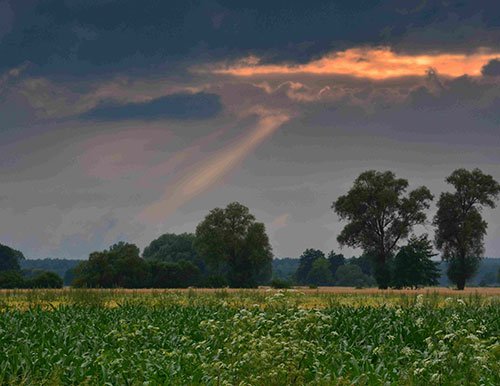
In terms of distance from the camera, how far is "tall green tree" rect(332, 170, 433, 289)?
201ft

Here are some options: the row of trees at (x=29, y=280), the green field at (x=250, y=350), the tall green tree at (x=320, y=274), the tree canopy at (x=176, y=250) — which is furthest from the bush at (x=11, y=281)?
the tall green tree at (x=320, y=274)

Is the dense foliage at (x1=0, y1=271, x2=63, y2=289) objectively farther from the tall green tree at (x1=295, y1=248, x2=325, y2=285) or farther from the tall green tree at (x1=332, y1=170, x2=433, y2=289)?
the tall green tree at (x1=295, y1=248, x2=325, y2=285)

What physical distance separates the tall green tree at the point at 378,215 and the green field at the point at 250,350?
45.3 meters

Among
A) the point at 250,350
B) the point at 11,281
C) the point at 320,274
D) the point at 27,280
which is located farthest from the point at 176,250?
the point at 250,350

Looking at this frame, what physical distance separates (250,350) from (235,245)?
6001cm

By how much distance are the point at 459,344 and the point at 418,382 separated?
1.45 meters

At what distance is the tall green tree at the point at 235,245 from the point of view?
6700 centimetres

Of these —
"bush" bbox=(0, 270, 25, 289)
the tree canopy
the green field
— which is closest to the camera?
the green field

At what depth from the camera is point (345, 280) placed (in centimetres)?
13488

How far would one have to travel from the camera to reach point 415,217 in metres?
61.2

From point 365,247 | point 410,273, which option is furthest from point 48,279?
point 410,273

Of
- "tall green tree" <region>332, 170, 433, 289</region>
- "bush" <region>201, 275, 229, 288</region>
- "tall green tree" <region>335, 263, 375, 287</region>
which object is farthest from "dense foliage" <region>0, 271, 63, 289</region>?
"tall green tree" <region>335, 263, 375, 287</region>

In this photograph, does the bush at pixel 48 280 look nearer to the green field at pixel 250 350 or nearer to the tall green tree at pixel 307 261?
the green field at pixel 250 350

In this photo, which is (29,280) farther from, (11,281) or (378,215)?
(378,215)
